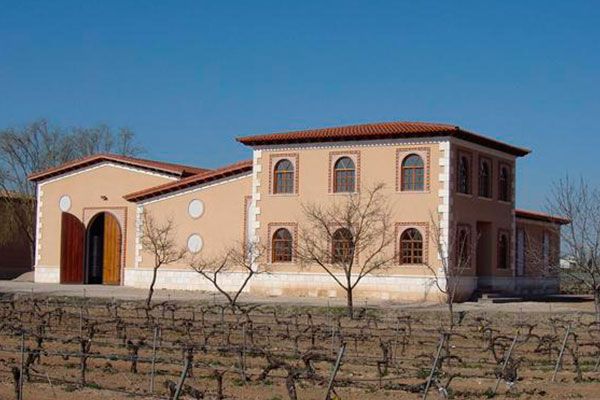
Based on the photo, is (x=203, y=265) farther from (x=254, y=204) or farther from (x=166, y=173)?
(x=166, y=173)

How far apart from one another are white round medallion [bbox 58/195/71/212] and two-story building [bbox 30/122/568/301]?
68 mm

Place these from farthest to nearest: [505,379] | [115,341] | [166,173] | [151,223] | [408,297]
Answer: [166,173], [151,223], [408,297], [115,341], [505,379]

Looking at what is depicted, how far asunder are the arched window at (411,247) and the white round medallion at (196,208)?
10628 millimetres

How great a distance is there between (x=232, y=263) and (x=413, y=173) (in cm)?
919

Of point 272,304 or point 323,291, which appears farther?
point 323,291

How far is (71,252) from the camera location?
171 ft

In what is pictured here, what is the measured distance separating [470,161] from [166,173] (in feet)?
53.1

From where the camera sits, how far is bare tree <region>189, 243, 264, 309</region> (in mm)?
44125

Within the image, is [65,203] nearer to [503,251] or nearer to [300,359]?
[503,251]

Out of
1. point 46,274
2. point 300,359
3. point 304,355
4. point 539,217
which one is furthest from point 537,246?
point 304,355

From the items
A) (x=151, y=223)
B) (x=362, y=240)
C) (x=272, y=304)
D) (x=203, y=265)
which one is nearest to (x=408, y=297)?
(x=362, y=240)

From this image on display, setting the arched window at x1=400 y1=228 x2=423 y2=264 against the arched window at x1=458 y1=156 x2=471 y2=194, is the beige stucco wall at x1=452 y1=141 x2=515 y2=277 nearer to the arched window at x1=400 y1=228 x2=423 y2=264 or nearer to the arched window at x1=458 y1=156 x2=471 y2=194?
the arched window at x1=458 y1=156 x2=471 y2=194

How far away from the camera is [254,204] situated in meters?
45.6

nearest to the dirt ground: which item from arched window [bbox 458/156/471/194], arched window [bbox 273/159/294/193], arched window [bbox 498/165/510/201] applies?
arched window [bbox 458/156/471/194]
